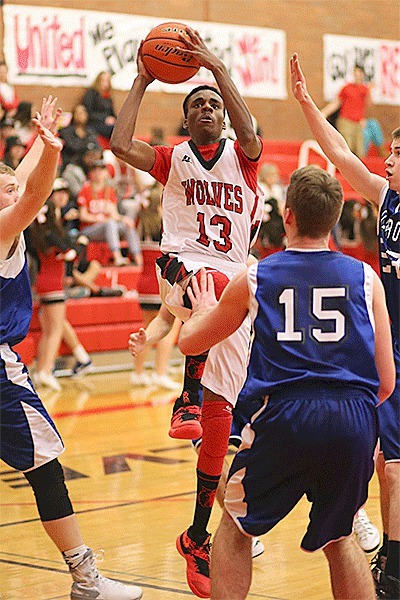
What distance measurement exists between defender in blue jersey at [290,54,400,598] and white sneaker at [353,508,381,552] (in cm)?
38

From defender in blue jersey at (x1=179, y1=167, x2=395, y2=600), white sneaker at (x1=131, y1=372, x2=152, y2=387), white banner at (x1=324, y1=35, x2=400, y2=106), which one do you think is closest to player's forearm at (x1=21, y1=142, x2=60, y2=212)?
defender in blue jersey at (x1=179, y1=167, x2=395, y2=600)

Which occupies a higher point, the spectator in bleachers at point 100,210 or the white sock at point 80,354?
the spectator in bleachers at point 100,210

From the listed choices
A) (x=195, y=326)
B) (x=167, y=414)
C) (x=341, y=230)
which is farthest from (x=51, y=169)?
(x=341, y=230)

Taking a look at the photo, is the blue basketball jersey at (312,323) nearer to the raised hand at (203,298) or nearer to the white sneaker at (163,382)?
the raised hand at (203,298)

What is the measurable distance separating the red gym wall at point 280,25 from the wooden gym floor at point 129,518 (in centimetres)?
724

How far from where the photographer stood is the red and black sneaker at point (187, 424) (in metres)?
4.93

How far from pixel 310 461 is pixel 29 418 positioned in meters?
1.47

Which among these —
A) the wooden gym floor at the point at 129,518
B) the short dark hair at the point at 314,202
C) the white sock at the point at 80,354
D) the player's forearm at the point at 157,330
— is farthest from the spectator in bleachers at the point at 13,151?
the short dark hair at the point at 314,202

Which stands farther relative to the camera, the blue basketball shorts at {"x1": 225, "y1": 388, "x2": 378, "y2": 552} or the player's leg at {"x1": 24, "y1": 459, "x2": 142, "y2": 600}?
the player's leg at {"x1": 24, "y1": 459, "x2": 142, "y2": 600}

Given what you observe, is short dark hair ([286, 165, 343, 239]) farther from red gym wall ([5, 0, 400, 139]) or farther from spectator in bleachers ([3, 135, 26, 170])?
red gym wall ([5, 0, 400, 139])

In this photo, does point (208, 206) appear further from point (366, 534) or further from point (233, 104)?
point (366, 534)

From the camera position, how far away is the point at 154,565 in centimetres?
514

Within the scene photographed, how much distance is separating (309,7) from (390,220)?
46.1 feet

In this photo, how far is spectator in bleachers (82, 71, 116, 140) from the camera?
1459cm
